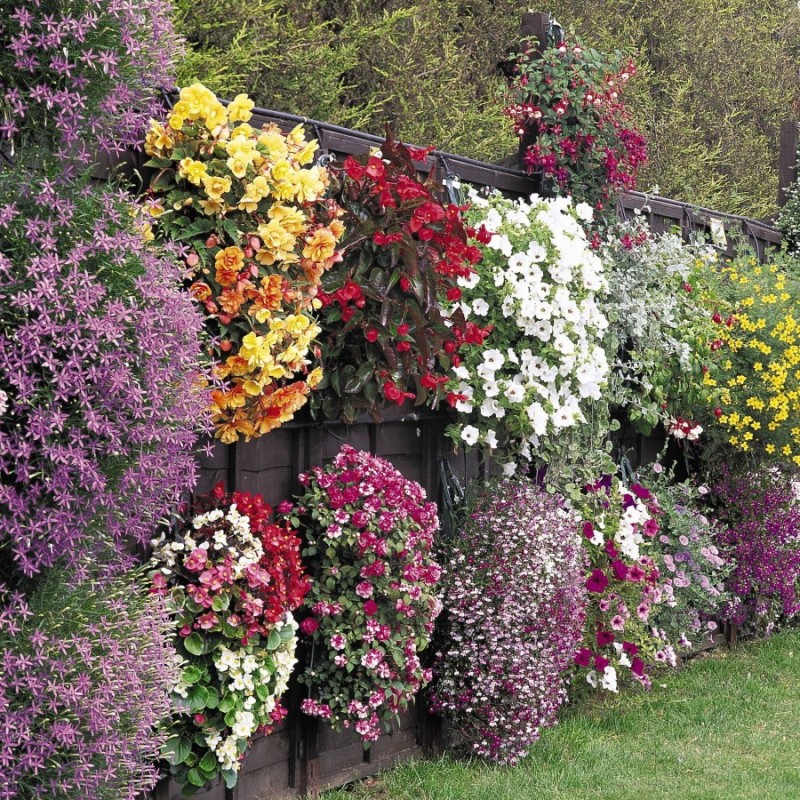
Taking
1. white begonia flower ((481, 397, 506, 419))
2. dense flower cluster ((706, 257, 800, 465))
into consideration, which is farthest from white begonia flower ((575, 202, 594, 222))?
dense flower cluster ((706, 257, 800, 465))

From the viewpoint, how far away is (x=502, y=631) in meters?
4.26

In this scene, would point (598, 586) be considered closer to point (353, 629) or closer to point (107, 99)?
point (353, 629)

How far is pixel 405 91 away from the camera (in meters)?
→ 10.3

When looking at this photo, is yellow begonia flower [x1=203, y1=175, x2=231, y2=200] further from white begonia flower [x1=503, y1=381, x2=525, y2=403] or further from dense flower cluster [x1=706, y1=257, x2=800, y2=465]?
dense flower cluster [x1=706, y1=257, x2=800, y2=465]

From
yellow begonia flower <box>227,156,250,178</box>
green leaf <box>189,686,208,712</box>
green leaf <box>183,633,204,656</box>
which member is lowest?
green leaf <box>189,686,208,712</box>

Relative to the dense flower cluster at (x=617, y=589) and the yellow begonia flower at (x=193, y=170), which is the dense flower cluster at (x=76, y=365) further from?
the dense flower cluster at (x=617, y=589)

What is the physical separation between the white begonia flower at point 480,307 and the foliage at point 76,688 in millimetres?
2263

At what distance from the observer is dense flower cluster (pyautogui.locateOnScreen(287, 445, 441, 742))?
3746 mm

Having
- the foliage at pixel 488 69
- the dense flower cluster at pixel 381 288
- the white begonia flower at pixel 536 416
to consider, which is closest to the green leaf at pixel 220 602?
the dense flower cluster at pixel 381 288

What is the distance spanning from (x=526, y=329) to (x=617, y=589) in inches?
53.7

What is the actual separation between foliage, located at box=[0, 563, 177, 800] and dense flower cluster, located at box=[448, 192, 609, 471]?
2081mm

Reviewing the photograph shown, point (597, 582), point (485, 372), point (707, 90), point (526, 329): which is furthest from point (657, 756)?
point (707, 90)

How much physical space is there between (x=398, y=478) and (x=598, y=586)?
147 centimetres

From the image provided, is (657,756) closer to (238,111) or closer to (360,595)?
(360,595)
